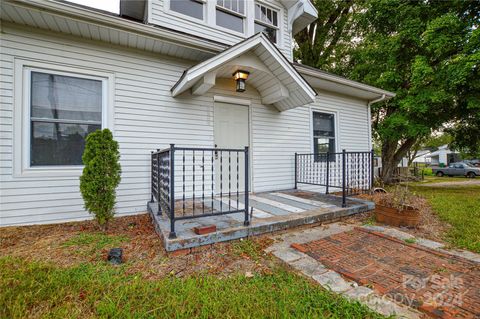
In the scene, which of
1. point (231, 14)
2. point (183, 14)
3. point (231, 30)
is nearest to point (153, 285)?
point (183, 14)

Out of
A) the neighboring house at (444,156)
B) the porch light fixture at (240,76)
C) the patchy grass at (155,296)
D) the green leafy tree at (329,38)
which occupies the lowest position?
the patchy grass at (155,296)

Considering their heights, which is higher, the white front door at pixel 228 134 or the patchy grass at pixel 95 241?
the white front door at pixel 228 134

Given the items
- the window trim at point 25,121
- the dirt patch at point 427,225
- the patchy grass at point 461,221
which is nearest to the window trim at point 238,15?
A: the window trim at point 25,121

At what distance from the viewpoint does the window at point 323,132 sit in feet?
21.4

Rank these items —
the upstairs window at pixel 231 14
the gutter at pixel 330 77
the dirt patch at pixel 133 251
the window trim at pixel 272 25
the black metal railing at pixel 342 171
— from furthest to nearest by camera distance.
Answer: the window trim at pixel 272 25
the gutter at pixel 330 77
the upstairs window at pixel 231 14
the black metal railing at pixel 342 171
the dirt patch at pixel 133 251

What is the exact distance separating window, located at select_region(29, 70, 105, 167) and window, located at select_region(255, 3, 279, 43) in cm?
410

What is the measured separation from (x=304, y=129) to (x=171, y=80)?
376 cm

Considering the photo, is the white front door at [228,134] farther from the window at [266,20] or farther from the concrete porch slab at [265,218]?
the window at [266,20]

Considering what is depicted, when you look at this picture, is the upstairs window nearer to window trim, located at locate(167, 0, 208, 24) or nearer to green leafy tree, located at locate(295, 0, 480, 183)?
window trim, located at locate(167, 0, 208, 24)

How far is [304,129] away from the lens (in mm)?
6223

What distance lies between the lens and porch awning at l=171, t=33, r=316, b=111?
382 centimetres

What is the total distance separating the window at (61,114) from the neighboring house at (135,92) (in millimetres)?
15

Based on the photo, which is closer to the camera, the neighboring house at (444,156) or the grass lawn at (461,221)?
the grass lawn at (461,221)

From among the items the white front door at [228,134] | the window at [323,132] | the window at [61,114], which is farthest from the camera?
the window at [323,132]
